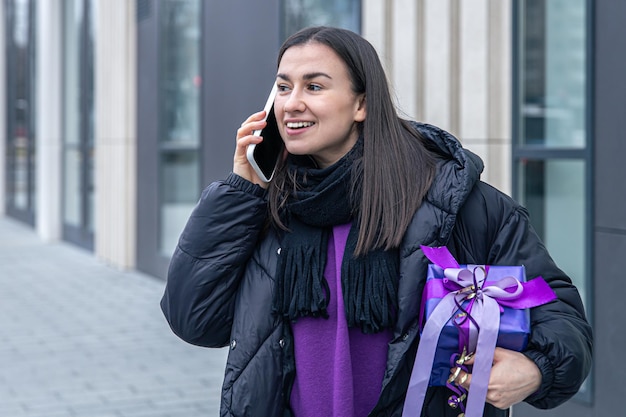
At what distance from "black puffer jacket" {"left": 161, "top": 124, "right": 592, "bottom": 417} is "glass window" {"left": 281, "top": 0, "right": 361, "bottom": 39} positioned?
15.9ft

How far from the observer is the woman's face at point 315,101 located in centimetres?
230

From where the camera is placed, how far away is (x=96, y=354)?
744 centimetres

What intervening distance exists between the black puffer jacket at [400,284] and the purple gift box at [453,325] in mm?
44

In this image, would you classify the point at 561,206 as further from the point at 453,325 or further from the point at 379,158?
the point at 453,325

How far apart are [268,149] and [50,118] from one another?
14139 mm

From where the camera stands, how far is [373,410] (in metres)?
2.21

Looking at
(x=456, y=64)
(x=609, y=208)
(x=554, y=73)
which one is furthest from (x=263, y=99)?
(x=609, y=208)

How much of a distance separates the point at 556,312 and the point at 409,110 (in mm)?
4071

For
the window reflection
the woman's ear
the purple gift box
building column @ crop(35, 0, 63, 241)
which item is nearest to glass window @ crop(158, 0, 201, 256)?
building column @ crop(35, 0, 63, 241)

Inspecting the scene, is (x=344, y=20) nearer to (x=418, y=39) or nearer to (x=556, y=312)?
(x=418, y=39)

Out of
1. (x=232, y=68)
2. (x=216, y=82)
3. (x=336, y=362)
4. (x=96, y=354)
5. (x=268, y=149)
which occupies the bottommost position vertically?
(x=96, y=354)

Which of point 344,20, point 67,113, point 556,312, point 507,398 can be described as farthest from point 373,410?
point 67,113

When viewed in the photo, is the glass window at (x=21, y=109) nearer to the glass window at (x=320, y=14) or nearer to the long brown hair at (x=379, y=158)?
the glass window at (x=320, y=14)

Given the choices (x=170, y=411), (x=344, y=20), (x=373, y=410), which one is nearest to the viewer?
(x=373, y=410)
